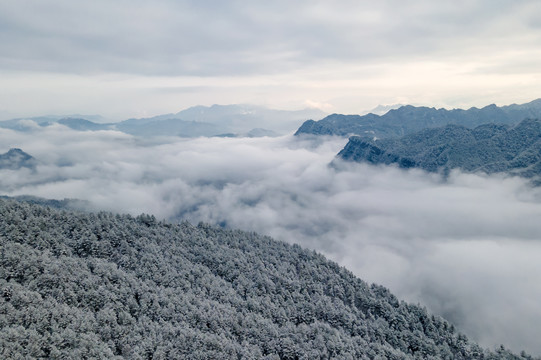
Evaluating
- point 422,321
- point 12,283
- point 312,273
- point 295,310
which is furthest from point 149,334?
point 422,321

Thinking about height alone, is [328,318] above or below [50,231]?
below

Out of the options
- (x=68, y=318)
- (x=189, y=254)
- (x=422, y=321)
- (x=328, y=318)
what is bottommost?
(x=422, y=321)

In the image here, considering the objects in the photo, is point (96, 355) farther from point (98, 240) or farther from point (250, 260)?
point (250, 260)

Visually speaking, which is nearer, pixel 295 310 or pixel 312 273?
pixel 295 310

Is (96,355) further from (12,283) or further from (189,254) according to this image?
(189,254)

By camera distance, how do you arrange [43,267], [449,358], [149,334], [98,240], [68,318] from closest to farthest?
1. [68,318]
2. [149,334]
3. [43,267]
4. [449,358]
5. [98,240]

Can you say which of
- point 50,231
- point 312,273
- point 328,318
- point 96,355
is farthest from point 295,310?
point 50,231

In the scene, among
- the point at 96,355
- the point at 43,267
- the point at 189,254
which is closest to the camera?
the point at 96,355
